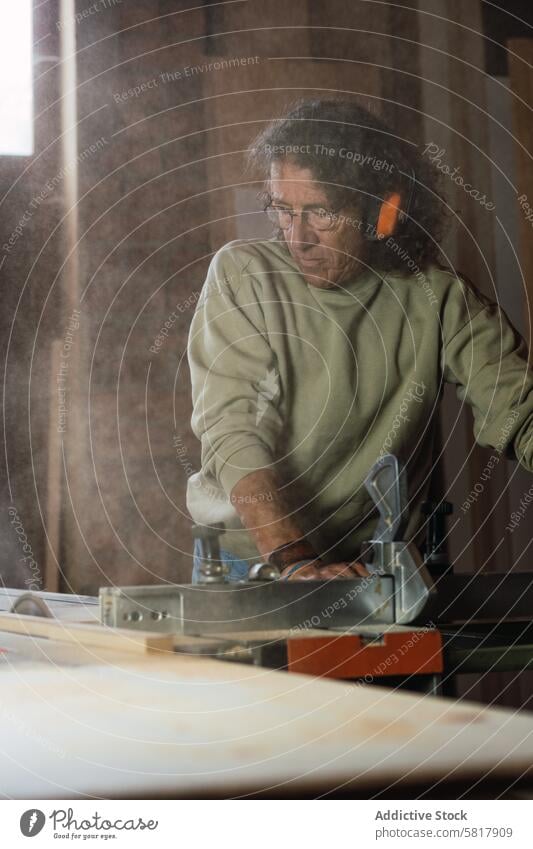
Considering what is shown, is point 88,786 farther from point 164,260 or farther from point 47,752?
point 164,260

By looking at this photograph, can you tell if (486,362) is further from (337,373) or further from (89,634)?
(89,634)

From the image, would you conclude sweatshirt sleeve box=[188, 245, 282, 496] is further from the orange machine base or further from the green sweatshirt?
the orange machine base

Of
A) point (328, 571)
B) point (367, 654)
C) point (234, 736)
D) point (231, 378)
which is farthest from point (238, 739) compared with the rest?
point (231, 378)

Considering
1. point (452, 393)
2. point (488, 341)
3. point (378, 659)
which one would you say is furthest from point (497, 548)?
point (378, 659)

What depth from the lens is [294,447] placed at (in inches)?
35.6

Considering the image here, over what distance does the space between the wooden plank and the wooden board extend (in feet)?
0.17

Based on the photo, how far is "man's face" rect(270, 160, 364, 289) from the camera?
3.03ft

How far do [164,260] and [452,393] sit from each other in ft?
1.33

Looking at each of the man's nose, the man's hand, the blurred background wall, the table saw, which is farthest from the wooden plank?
the man's nose

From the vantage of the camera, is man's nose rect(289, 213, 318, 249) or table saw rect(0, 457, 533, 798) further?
man's nose rect(289, 213, 318, 249)

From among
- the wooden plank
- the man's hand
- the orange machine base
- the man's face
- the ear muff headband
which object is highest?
the ear muff headband

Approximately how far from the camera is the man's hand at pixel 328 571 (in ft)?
1.82

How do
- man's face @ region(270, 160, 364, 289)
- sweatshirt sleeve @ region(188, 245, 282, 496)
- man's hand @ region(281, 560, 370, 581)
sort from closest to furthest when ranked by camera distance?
man's hand @ region(281, 560, 370, 581) < sweatshirt sleeve @ region(188, 245, 282, 496) < man's face @ region(270, 160, 364, 289)

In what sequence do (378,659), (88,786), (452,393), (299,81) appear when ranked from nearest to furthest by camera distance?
(88,786)
(378,659)
(299,81)
(452,393)
